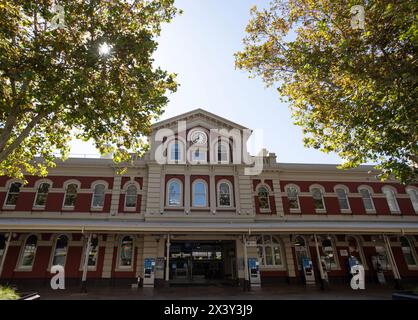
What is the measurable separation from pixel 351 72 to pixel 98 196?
670 inches

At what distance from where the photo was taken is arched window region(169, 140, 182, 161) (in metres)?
18.3

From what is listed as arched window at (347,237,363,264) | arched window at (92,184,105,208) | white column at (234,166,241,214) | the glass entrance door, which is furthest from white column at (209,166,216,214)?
arched window at (347,237,363,264)

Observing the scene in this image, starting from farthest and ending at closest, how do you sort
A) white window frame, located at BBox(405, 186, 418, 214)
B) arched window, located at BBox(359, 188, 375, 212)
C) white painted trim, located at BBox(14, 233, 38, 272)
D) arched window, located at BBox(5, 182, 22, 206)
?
1. white window frame, located at BBox(405, 186, 418, 214)
2. arched window, located at BBox(359, 188, 375, 212)
3. arched window, located at BBox(5, 182, 22, 206)
4. white painted trim, located at BBox(14, 233, 38, 272)

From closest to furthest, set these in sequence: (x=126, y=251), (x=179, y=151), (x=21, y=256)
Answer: (x=21, y=256)
(x=126, y=251)
(x=179, y=151)

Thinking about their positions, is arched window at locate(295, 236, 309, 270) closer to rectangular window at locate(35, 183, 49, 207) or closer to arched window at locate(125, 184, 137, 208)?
arched window at locate(125, 184, 137, 208)

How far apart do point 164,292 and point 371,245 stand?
50.2 feet

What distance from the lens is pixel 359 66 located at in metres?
9.37

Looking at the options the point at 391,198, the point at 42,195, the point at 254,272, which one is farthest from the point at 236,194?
the point at 42,195

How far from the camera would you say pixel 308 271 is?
1614cm

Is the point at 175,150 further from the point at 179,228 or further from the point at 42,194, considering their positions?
the point at 42,194

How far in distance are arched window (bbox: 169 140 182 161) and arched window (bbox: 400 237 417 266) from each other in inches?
712

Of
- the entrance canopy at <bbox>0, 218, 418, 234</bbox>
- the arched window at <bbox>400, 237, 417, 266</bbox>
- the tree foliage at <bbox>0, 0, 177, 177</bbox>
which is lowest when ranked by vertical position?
the arched window at <bbox>400, 237, 417, 266</bbox>
